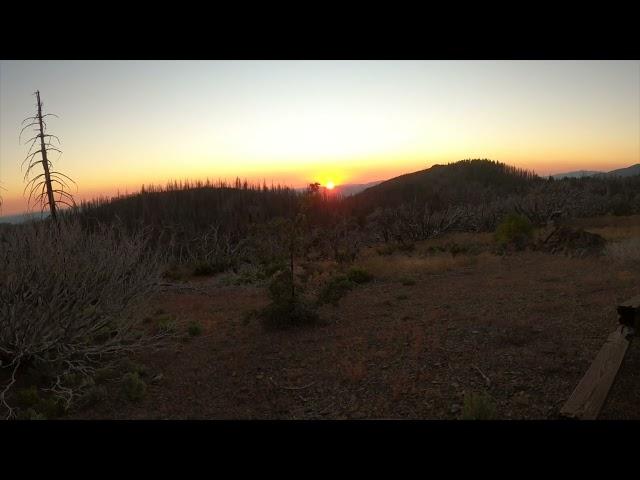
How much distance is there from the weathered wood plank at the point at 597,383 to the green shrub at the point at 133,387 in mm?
4630

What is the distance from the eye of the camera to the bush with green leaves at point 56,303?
562 centimetres

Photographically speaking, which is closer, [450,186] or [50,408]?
[50,408]

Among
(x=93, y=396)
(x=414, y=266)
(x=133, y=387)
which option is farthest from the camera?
(x=414, y=266)

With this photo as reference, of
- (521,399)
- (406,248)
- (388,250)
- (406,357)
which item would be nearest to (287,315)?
(406,357)

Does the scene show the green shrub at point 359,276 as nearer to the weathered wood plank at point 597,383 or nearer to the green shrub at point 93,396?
the green shrub at point 93,396

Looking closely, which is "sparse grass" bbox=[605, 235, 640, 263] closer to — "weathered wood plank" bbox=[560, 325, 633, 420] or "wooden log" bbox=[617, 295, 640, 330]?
"wooden log" bbox=[617, 295, 640, 330]

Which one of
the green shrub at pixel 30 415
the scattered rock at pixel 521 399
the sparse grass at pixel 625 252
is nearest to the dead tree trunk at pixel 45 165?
the green shrub at pixel 30 415

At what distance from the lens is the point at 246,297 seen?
11.6 meters

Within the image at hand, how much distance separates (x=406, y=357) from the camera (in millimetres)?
5992

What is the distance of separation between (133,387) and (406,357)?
3555mm

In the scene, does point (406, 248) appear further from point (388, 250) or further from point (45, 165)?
point (45, 165)
